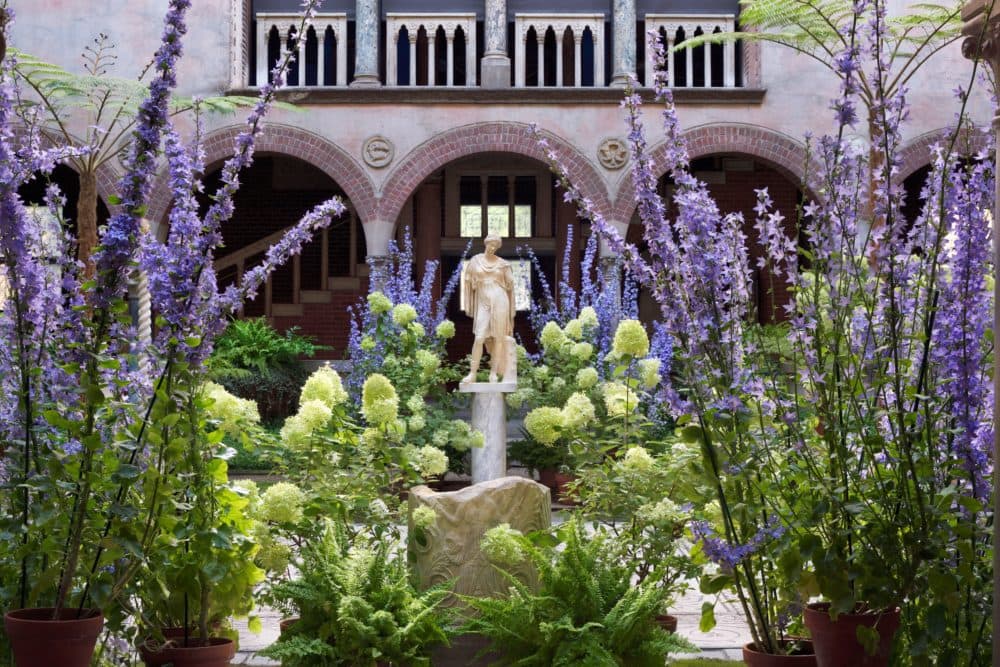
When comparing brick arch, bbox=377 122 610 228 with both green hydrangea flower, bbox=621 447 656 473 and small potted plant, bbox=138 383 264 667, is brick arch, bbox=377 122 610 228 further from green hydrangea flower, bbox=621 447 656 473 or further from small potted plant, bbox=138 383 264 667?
small potted plant, bbox=138 383 264 667

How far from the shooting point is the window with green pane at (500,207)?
665 inches

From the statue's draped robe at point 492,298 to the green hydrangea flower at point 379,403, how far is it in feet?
16.2

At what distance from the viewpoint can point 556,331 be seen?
9.52m

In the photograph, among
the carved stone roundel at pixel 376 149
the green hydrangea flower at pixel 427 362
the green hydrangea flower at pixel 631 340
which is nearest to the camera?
the green hydrangea flower at pixel 631 340

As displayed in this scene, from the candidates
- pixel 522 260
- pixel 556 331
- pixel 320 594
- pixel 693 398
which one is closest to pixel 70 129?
pixel 522 260

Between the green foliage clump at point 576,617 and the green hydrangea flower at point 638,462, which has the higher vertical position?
the green hydrangea flower at point 638,462

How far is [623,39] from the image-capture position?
46.0 ft

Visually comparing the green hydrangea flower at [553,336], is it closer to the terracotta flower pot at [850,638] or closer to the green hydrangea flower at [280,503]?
the green hydrangea flower at [280,503]

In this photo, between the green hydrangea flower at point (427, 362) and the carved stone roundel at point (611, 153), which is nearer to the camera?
the green hydrangea flower at point (427, 362)

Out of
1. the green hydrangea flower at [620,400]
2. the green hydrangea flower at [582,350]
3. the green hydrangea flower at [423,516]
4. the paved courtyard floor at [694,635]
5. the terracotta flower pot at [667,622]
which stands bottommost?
the paved courtyard floor at [694,635]

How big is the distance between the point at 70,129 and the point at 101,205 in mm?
2534

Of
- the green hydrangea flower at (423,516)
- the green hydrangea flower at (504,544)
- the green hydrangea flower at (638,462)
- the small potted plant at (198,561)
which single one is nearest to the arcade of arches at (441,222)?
the green hydrangea flower at (638,462)

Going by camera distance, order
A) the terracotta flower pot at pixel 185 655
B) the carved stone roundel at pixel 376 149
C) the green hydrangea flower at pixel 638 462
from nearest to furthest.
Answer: the terracotta flower pot at pixel 185 655 → the green hydrangea flower at pixel 638 462 → the carved stone roundel at pixel 376 149

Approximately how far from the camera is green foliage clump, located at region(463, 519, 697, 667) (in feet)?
11.7
